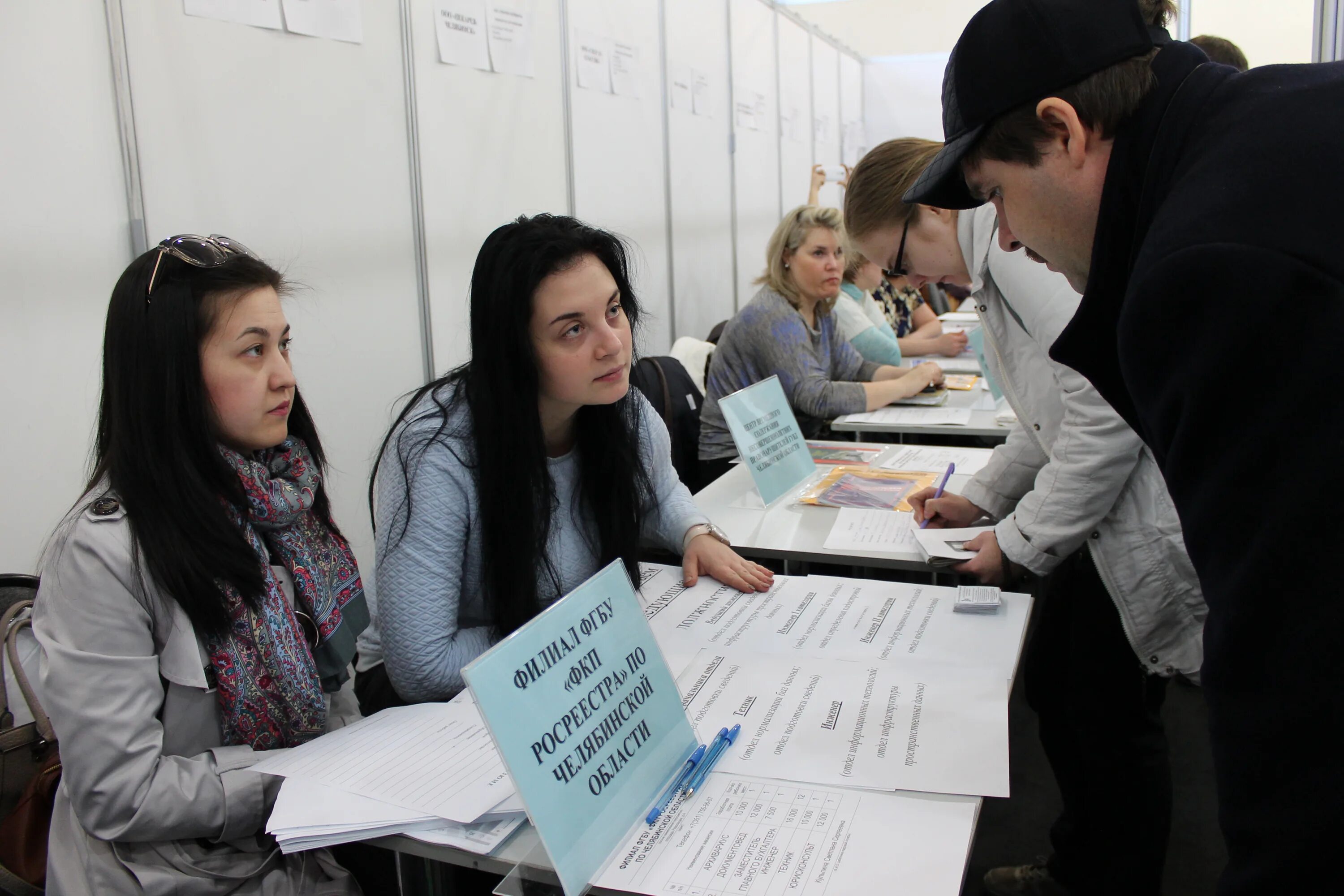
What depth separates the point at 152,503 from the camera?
1.15 meters

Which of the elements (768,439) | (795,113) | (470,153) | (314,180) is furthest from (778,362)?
(795,113)

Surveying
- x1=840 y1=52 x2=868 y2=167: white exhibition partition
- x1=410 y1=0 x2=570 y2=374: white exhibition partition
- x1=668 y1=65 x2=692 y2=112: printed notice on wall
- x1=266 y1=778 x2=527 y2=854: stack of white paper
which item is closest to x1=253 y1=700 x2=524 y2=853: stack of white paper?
x1=266 y1=778 x2=527 y2=854: stack of white paper

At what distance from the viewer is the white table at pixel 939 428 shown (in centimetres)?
291

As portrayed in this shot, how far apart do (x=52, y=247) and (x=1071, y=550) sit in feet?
6.04

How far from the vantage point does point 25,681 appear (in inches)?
43.6

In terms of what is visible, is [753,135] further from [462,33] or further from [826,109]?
[462,33]

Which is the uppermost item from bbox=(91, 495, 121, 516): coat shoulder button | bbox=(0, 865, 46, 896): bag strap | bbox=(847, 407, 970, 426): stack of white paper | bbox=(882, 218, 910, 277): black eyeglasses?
bbox=(882, 218, 910, 277): black eyeglasses

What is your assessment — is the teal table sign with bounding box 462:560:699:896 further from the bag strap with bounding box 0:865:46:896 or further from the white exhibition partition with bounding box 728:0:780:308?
the white exhibition partition with bounding box 728:0:780:308

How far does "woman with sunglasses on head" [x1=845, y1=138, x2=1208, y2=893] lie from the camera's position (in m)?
1.50

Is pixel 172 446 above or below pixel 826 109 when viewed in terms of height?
below

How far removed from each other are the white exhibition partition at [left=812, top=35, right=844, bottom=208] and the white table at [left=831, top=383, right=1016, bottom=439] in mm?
3759

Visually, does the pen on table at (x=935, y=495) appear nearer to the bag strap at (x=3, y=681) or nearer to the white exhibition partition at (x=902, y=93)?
the bag strap at (x=3, y=681)

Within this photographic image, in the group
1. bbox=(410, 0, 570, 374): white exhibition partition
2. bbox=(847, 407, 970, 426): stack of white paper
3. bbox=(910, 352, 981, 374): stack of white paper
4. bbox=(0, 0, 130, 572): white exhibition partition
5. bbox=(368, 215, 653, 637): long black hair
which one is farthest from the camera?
bbox=(910, 352, 981, 374): stack of white paper

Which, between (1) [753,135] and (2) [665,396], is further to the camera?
(1) [753,135]
